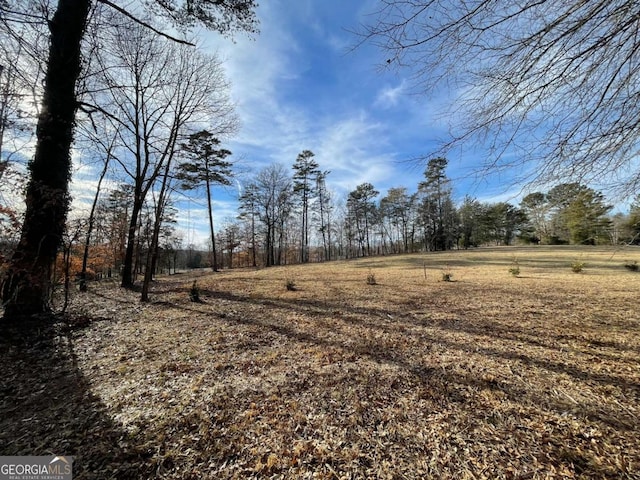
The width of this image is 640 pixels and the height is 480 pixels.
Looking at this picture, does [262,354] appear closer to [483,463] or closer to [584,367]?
[483,463]

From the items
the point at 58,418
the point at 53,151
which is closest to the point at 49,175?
the point at 53,151

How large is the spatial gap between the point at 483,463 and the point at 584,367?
2.44 metres

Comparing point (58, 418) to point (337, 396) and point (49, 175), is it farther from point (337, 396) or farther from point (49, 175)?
point (49, 175)

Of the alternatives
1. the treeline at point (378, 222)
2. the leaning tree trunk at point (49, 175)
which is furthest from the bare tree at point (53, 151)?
the treeline at point (378, 222)

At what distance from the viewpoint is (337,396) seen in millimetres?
2646

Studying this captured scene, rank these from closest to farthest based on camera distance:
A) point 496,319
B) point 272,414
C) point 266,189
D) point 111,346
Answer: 1. point 272,414
2. point 111,346
3. point 496,319
4. point 266,189

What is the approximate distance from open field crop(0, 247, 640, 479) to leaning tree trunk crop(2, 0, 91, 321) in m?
1.05

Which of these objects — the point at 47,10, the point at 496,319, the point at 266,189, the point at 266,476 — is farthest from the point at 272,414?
the point at 266,189

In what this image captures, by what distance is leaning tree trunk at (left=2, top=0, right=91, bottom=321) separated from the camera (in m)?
4.25

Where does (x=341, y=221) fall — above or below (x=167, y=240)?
above

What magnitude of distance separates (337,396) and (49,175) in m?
6.29

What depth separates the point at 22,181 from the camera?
411 cm

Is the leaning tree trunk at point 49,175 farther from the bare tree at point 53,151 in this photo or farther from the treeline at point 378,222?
the treeline at point 378,222

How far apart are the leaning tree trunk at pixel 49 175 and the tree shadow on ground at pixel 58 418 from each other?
0.98 m
